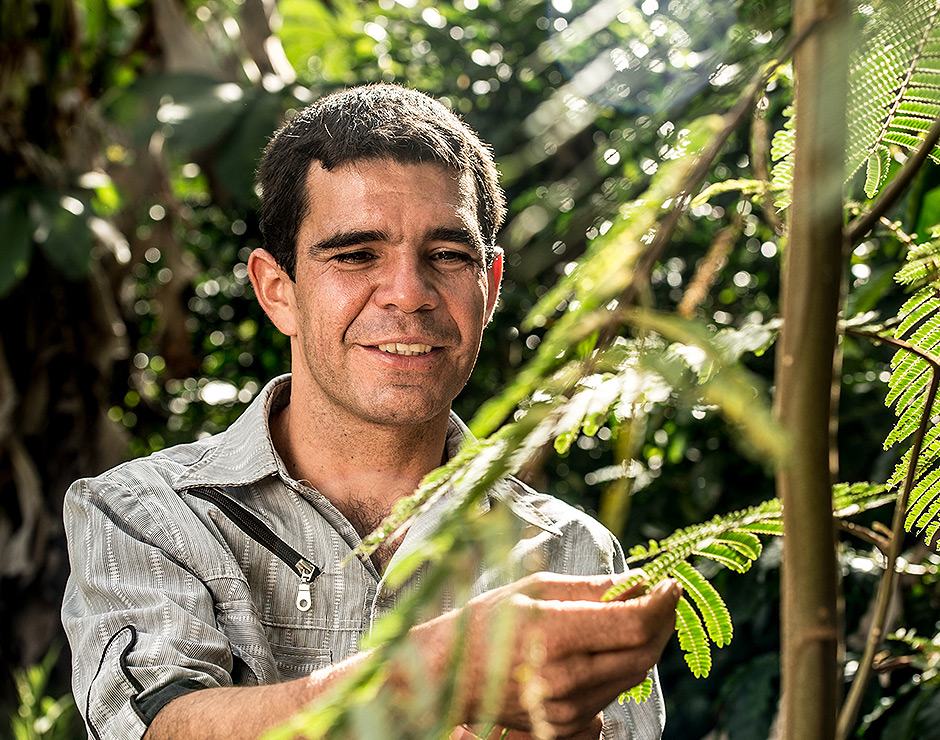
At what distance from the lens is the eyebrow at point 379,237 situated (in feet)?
4.19

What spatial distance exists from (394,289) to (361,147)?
0.71 ft

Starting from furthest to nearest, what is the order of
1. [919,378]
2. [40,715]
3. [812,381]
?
[40,715]
[919,378]
[812,381]

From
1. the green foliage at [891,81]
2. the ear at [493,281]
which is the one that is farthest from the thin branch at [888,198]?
the ear at [493,281]

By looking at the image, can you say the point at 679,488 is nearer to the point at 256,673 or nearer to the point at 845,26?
the point at 256,673

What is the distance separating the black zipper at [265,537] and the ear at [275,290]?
0.93 ft

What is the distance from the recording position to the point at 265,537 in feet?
4.22

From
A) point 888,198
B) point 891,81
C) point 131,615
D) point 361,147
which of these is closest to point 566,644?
point 888,198

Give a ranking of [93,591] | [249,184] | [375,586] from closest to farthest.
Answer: [93,591] < [375,586] < [249,184]

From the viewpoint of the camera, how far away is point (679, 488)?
228cm

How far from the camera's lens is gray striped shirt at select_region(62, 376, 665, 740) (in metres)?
1.06

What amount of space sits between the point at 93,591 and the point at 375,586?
0.35 metres

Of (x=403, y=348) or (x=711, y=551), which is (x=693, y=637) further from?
(x=403, y=348)

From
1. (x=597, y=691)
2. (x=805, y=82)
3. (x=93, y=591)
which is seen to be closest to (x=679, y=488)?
(x=93, y=591)

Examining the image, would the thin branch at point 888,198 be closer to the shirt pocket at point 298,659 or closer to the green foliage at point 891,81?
the green foliage at point 891,81
